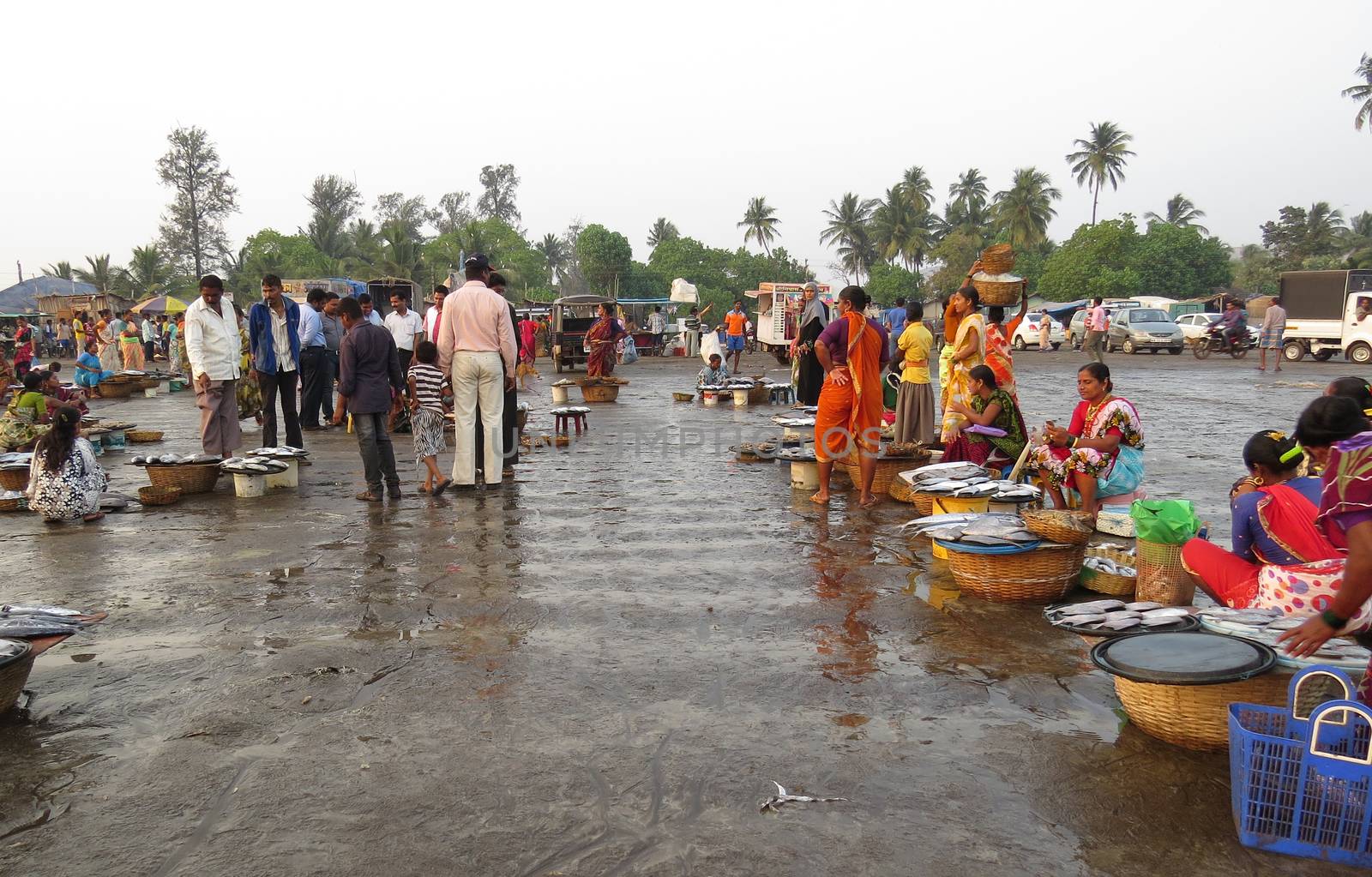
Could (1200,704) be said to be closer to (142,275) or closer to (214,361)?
(214,361)

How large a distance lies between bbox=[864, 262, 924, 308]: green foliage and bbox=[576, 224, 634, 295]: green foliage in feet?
58.3

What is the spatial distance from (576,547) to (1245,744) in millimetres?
4335

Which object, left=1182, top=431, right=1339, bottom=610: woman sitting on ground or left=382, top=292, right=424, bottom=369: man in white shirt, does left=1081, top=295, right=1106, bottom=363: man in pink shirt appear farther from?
left=1182, top=431, right=1339, bottom=610: woman sitting on ground

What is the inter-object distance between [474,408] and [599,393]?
891 cm

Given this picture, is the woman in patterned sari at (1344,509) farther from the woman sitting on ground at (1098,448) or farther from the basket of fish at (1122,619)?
the woman sitting on ground at (1098,448)

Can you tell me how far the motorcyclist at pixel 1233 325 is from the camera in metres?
26.8

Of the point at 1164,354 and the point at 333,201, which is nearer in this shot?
the point at 1164,354

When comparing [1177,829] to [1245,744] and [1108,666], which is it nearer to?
[1245,744]

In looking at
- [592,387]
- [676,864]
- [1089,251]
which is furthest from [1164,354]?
[676,864]

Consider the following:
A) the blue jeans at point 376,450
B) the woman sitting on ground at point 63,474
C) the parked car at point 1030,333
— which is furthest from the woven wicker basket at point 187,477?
the parked car at point 1030,333

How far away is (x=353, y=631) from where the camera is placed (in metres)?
4.54

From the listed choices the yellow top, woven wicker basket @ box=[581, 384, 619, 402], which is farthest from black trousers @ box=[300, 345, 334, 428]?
the yellow top

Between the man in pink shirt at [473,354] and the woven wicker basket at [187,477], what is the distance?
2.17m

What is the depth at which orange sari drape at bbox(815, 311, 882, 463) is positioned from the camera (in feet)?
23.7
